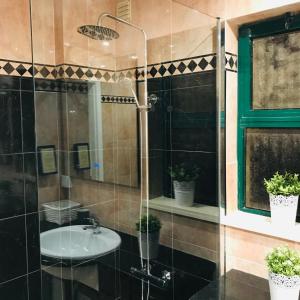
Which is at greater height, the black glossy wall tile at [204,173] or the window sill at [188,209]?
the black glossy wall tile at [204,173]

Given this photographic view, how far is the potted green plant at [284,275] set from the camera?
4.52ft

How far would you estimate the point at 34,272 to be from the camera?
80.8 inches

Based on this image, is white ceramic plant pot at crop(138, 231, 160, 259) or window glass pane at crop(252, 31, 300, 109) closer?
window glass pane at crop(252, 31, 300, 109)

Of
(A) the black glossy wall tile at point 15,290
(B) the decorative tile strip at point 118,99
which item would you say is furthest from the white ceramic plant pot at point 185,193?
(A) the black glossy wall tile at point 15,290

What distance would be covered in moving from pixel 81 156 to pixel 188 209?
72 centimetres

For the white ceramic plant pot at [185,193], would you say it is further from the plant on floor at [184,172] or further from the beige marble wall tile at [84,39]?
the beige marble wall tile at [84,39]

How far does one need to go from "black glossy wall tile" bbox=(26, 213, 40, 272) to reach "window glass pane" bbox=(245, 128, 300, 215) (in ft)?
4.33

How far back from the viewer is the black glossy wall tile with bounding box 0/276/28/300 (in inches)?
75.7

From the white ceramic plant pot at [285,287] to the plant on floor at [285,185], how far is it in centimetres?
41

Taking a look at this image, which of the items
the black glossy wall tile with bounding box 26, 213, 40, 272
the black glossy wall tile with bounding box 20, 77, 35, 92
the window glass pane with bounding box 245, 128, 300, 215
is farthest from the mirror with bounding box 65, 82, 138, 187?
the window glass pane with bounding box 245, 128, 300, 215

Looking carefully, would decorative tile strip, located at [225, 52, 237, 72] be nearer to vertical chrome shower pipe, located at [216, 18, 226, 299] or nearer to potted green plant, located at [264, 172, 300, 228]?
vertical chrome shower pipe, located at [216, 18, 226, 299]

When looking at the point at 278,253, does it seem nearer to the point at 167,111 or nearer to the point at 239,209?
the point at 239,209

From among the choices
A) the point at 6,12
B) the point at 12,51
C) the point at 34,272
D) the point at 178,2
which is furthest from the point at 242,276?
the point at 6,12

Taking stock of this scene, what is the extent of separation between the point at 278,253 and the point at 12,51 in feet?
5.78
